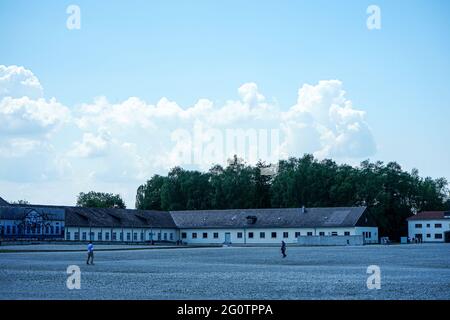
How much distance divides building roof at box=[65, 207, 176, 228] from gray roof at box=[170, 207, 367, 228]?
3608 millimetres

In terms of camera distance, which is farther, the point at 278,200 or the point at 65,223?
the point at 278,200

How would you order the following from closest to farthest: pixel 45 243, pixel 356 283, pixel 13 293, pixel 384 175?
pixel 13 293 → pixel 356 283 → pixel 45 243 → pixel 384 175

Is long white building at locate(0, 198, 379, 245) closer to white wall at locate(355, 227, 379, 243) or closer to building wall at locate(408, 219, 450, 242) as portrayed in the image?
white wall at locate(355, 227, 379, 243)

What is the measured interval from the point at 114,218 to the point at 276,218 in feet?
70.5

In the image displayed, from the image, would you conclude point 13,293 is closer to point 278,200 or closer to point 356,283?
point 356,283

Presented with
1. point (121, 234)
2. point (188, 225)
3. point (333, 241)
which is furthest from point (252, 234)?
point (121, 234)

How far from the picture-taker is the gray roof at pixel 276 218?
89.2m

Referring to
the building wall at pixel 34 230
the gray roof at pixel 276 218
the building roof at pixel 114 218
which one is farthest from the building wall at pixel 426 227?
the building wall at pixel 34 230

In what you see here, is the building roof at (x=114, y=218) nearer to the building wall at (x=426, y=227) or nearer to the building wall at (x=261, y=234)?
the building wall at (x=261, y=234)

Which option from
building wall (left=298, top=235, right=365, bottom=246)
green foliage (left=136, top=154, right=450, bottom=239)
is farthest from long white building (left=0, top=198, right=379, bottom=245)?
green foliage (left=136, top=154, right=450, bottom=239)

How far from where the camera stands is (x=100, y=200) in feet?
469

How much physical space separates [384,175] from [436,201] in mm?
30774
